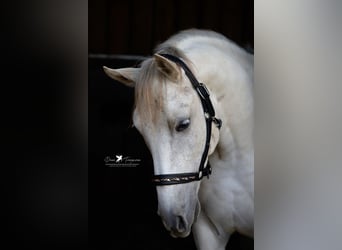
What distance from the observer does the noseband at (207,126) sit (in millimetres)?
3221

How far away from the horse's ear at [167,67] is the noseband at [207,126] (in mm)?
54

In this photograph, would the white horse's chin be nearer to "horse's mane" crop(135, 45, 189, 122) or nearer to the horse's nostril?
the horse's nostril

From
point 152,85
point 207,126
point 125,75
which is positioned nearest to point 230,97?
point 207,126

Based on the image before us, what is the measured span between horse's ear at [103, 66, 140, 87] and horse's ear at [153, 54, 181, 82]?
0.44ft

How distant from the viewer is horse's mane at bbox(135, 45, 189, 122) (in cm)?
319

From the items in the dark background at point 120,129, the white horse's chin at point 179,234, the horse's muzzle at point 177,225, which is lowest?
the white horse's chin at point 179,234

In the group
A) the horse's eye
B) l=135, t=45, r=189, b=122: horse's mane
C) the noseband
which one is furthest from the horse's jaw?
l=135, t=45, r=189, b=122: horse's mane

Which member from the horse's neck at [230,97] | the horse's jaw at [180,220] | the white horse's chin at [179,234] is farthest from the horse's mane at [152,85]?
the white horse's chin at [179,234]

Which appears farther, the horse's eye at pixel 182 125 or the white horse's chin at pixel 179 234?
the white horse's chin at pixel 179 234

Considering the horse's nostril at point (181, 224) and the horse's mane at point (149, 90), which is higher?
the horse's mane at point (149, 90)

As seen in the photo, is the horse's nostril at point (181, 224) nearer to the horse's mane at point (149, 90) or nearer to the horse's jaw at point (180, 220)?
the horse's jaw at point (180, 220)
